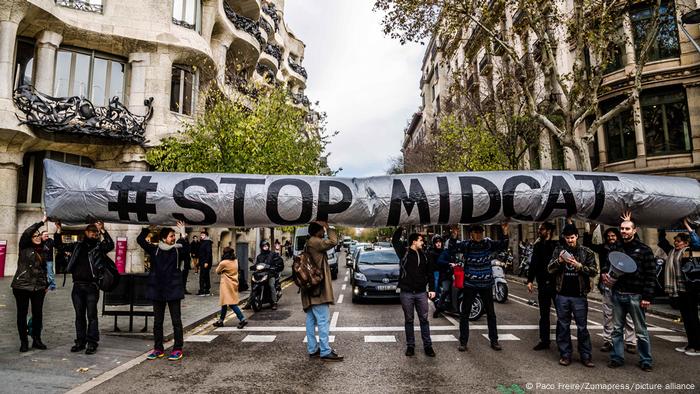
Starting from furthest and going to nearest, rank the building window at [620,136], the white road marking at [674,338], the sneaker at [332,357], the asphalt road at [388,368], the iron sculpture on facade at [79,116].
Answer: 1. the building window at [620,136]
2. the iron sculpture on facade at [79,116]
3. the white road marking at [674,338]
4. the sneaker at [332,357]
5. the asphalt road at [388,368]

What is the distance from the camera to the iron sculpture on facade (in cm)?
1611

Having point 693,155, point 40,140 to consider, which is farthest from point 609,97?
point 40,140

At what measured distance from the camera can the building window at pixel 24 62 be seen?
17.1 meters

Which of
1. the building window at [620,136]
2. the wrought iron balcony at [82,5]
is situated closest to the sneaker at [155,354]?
the wrought iron balcony at [82,5]

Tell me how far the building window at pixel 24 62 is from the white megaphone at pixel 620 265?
20878 millimetres

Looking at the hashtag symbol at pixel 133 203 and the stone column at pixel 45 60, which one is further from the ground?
the stone column at pixel 45 60

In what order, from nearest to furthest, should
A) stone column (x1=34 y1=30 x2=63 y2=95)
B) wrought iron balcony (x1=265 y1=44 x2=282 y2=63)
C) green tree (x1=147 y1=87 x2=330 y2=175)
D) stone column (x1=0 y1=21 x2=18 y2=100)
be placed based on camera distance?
1. green tree (x1=147 y1=87 x2=330 y2=175)
2. stone column (x1=0 y1=21 x2=18 y2=100)
3. stone column (x1=34 y1=30 x2=63 y2=95)
4. wrought iron balcony (x1=265 y1=44 x2=282 y2=63)

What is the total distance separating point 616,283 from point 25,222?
20.3 meters

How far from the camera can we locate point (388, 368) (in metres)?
5.89

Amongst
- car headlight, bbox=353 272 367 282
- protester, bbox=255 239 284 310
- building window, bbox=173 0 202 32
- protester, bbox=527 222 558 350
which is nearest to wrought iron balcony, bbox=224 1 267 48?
building window, bbox=173 0 202 32

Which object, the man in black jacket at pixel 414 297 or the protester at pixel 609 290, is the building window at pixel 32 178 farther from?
the protester at pixel 609 290

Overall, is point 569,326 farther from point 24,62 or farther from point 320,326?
point 24,62

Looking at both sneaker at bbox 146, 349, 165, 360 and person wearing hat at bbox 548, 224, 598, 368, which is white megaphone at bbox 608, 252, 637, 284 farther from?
sneaker at bbox 146, 349, 165, 360

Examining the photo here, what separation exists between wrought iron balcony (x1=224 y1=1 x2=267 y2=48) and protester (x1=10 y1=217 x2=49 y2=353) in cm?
2002
